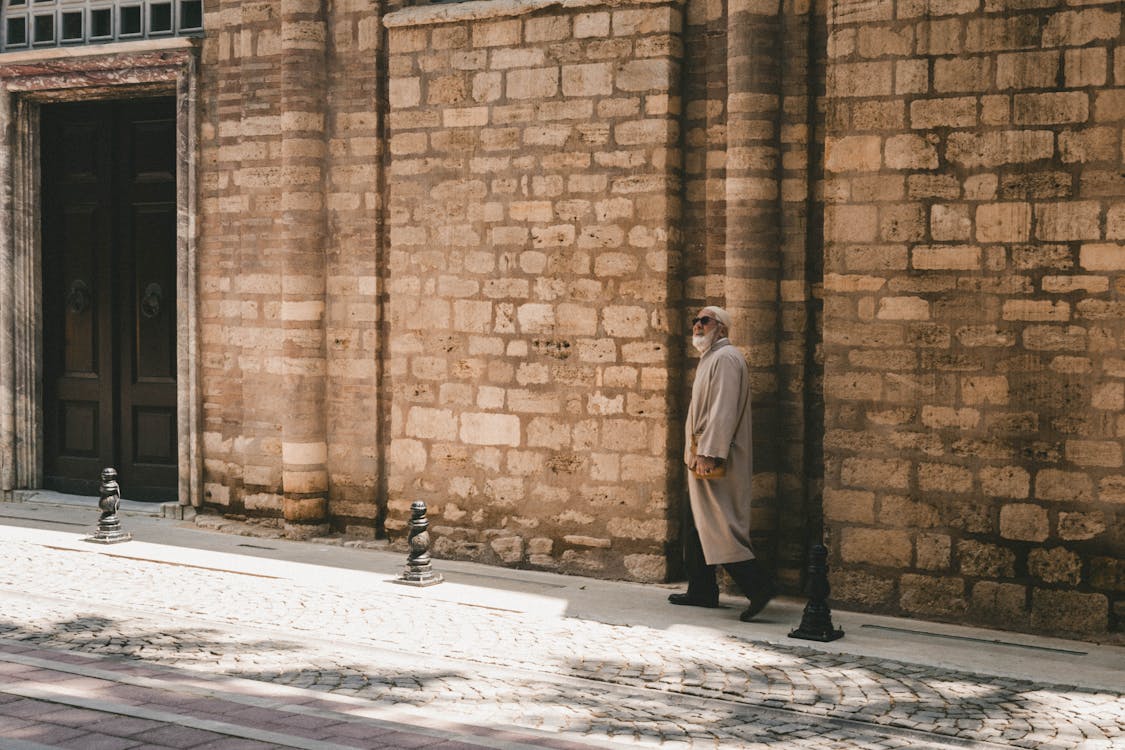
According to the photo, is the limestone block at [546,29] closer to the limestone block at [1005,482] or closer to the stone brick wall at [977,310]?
the stone brick wall at [977,310]

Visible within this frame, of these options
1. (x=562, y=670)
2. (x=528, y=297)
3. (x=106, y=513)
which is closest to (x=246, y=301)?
(x=106, y=513)

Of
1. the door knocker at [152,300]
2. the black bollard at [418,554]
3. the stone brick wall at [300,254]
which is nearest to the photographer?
the black bollard at [418,554]

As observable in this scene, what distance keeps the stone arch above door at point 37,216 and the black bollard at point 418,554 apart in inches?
129

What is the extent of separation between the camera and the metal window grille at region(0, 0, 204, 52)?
1224 cm

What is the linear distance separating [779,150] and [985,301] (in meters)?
1.74

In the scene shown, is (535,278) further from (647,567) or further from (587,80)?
(647,567)

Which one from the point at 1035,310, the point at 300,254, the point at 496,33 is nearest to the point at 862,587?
the point at 1035,310

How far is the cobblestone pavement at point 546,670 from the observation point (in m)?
6.27

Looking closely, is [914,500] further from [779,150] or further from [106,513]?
[106,513]

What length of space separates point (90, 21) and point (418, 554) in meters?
6.32

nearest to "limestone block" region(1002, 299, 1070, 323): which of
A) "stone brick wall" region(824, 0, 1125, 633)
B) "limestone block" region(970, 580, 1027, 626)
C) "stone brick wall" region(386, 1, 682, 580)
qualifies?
"stone brick wall" region(824, 0, 1125, 633)

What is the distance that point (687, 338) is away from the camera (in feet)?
32.1

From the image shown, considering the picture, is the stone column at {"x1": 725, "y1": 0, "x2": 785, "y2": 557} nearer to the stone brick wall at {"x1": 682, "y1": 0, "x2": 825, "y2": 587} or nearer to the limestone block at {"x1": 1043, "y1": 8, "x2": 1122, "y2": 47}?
the stone brick wall at {"x1": 682, "y1": 0, "x2": 825, "y2": 587}

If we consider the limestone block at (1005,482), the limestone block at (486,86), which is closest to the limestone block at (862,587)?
the limestone block at (1005,482)
